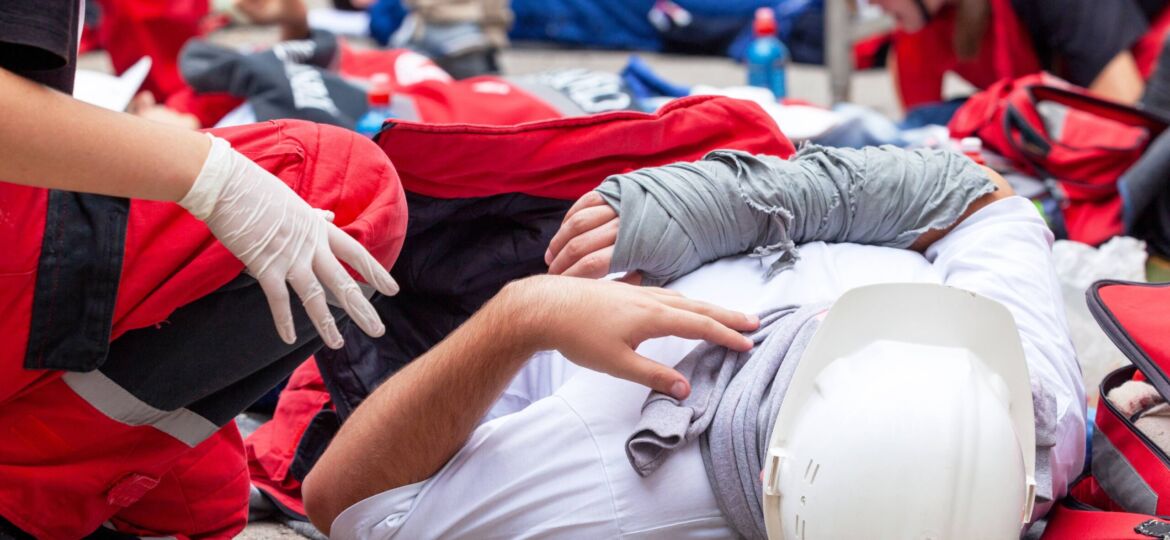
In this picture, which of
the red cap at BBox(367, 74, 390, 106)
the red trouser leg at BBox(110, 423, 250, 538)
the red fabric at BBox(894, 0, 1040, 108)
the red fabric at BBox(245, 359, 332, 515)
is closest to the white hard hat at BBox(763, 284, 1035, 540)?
the red trouser leg at BBox(110, 423, 250, 538)

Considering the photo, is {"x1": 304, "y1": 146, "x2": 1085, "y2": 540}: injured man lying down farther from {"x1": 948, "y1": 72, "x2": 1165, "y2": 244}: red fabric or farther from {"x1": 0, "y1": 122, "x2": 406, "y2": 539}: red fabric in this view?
{"x1": 948, "y1": 72, "x2": 1165, "y2": 244}: red fabric

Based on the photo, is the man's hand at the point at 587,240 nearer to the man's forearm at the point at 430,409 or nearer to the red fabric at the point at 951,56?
the man's forearm at the point at 430,409

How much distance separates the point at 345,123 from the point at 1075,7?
202cm

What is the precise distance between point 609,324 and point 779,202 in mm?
343

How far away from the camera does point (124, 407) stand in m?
1.26

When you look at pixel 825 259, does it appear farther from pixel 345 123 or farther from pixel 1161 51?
pixel 1161 51

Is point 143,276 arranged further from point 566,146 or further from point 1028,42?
point 1028,42

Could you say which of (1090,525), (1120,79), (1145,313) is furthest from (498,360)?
(1120,79)

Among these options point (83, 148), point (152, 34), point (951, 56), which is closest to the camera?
point (83, 148)

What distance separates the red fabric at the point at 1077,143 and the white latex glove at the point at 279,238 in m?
1.70

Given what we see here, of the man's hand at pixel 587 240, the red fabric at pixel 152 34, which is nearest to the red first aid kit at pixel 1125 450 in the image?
the man's hand at pixel 587 240

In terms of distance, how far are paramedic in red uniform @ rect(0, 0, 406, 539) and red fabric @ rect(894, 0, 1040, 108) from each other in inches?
98.1

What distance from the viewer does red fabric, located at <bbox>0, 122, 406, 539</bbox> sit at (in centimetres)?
115

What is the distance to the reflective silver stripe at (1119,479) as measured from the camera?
130cm
